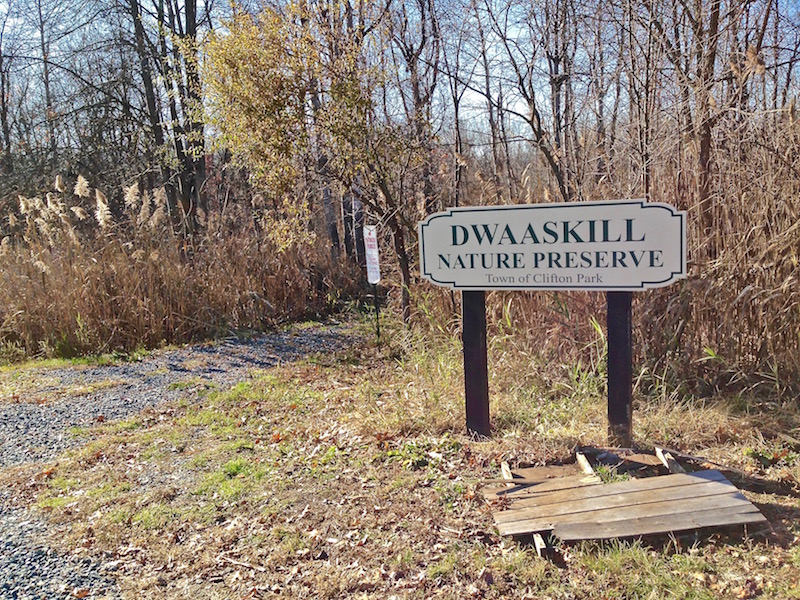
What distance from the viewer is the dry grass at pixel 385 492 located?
2787 millimetres

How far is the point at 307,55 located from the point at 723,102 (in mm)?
3859

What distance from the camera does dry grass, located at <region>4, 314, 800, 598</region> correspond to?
2787mm

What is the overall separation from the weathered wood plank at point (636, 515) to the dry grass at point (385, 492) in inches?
3.6

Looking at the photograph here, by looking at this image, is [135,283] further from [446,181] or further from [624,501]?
[624,501]

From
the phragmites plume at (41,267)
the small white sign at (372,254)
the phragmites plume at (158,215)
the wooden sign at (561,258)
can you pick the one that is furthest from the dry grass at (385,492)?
the phragmites plume at (158,215)

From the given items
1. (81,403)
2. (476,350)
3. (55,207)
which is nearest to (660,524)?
Result: (476,350)

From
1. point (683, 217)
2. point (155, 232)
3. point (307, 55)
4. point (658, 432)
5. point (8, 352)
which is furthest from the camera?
point (155, 232)

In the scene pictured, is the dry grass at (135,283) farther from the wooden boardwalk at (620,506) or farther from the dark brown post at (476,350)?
the wooden boardwalk at (620,506)

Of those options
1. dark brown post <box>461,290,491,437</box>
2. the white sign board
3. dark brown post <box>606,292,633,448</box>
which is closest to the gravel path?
dark brown post <box>461,290,491,437</box>

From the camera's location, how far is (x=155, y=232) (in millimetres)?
9297

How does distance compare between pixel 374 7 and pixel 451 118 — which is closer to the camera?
pixel 374 7

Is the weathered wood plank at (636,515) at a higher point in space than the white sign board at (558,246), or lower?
lower

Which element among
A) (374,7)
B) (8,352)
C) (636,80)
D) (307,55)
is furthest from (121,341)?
(636,80)

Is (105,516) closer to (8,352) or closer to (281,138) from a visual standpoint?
(281,138)
